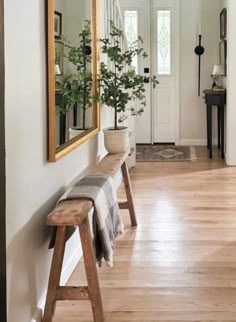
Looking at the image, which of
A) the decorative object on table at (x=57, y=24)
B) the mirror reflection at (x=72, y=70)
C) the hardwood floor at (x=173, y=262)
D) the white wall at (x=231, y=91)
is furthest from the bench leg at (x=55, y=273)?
the white wall at (x=231, y=91)

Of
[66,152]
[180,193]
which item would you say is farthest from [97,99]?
[180,193]

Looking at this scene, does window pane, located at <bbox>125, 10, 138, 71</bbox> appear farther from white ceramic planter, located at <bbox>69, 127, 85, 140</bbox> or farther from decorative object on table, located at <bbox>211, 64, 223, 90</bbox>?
white ceramic planter, located at <bbox>69, 127, 85, 140</bbox>

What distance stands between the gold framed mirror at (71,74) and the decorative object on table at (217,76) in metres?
3.79

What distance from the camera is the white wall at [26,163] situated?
1864mm

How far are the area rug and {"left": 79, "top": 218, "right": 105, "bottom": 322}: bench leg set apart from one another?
4.55 metres

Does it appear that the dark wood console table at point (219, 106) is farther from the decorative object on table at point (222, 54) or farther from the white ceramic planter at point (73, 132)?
the white ceramic planter at point (73, 132)

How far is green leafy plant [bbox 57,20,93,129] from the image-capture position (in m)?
2.78

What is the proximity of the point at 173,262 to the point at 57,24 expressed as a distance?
58.7 inches

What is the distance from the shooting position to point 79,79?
317 cm

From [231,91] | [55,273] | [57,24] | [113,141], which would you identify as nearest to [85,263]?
[55,273]

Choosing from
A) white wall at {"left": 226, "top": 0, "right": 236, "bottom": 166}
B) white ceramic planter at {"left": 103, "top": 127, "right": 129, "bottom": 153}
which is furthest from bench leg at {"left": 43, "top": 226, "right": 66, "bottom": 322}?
white wall at {"left": 226, "top": 0, "right": 236, "bottom": 166}

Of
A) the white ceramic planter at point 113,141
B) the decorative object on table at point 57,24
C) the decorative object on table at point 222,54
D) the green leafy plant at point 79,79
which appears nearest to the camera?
the decorative object on table at point 57,24

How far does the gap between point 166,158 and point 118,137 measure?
3.12 m

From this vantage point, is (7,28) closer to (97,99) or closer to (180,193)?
(97,99)
